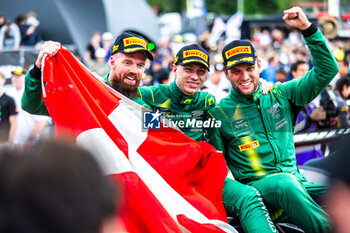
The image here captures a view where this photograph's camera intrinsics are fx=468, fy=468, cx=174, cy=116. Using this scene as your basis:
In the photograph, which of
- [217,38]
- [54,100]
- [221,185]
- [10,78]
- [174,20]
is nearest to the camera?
[54,100]

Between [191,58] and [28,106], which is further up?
[191,58]

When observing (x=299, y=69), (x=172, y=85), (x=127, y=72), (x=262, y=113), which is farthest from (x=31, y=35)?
(x=262, y=113)

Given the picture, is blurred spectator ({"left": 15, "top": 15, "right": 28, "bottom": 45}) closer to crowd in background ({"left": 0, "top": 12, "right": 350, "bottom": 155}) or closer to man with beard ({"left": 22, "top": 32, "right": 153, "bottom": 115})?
crowd in background ({"left": 0, "top": 12, "right": 350, "bottom": 155})

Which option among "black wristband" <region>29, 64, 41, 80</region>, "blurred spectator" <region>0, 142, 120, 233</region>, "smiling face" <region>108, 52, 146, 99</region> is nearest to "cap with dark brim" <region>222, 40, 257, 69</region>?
"smiling face" <region>108, 52, 146, 99</region>

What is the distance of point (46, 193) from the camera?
118 cm

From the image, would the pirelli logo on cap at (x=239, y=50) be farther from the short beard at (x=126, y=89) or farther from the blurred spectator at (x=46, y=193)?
the blurred spectator at (x=46, y=193)

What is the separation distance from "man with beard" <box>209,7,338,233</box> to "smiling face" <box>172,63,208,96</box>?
0.23 metres

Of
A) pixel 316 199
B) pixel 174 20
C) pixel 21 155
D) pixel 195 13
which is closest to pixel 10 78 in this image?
pixel 316 199

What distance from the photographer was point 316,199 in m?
3.57

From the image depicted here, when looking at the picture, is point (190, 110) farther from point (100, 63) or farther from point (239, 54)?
point (100, 63)

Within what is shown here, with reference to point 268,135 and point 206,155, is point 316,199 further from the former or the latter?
point 206,155

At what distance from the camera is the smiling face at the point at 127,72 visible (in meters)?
4.13

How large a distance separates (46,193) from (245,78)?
3011 millimetres

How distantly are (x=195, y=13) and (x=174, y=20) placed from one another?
11.3 m
